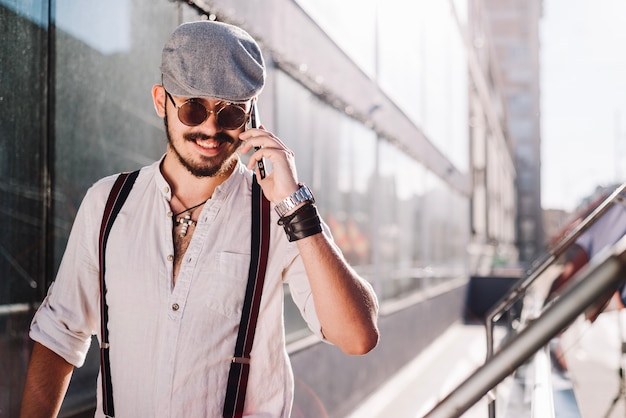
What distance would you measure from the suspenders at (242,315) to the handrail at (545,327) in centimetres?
72

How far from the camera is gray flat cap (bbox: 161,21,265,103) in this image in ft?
5.67

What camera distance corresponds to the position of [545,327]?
3.21 feet

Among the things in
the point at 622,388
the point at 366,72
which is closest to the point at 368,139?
the point at 366,72

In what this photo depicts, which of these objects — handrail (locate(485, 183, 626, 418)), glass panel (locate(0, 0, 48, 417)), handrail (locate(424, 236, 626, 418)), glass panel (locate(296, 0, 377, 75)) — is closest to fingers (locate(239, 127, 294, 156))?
handrail (locate(424, 236, 626, 418))

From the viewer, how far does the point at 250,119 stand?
188 centimetres

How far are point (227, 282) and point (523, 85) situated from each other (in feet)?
222

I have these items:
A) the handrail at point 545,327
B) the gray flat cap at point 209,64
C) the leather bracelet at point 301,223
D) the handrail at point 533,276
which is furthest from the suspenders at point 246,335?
the handrail at point 533,276

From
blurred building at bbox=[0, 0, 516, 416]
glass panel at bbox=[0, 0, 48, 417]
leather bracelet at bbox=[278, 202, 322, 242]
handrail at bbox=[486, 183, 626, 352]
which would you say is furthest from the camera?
handrail at bbox=[486, 183, 626, 352]

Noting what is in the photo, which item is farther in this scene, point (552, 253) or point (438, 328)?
point (438, 328)

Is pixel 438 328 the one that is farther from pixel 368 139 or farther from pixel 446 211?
pixel 368 139

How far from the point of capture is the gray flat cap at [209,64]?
1.73 meters

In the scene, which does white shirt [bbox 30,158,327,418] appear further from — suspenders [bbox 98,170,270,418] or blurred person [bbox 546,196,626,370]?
blurred person [bbox 546,196,626,370]

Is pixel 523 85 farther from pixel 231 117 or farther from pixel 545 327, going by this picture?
pixel 545 327

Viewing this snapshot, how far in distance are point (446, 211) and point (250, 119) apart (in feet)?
42.3
